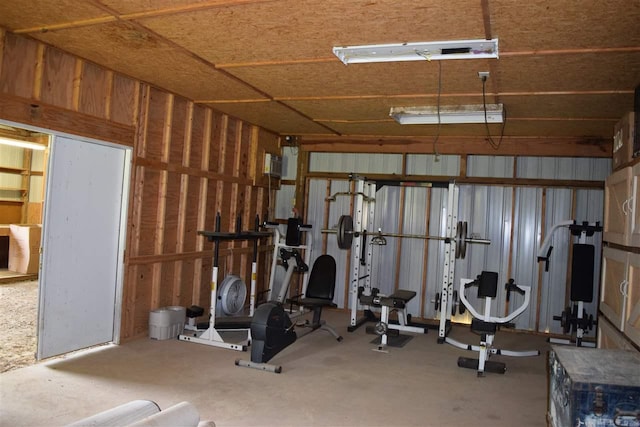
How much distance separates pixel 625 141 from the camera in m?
4.02

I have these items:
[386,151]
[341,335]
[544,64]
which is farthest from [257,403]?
[386,151]

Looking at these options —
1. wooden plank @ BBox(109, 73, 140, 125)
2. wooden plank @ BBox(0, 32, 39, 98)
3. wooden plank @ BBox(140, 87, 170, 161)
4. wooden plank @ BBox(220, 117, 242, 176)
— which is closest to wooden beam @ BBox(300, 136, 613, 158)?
wooden plank @ BBox(220, 117, 242, 176)

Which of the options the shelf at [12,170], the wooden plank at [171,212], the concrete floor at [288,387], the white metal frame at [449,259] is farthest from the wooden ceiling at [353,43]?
the shelf at [12,170]

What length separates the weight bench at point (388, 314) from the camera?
5.60 metres

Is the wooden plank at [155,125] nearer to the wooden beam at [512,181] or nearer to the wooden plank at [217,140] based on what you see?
the wooden plank at [217,140]

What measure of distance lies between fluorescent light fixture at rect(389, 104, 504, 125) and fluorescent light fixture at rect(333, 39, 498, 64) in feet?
5.85

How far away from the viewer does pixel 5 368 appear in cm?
411

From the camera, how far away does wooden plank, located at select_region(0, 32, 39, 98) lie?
3717 millimetres

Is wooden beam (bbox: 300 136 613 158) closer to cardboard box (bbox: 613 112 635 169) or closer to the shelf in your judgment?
cardboard box (bbox: 613 112 635 169)

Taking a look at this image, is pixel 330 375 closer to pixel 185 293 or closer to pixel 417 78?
pixel 185 293

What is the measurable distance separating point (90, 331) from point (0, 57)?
2565mm

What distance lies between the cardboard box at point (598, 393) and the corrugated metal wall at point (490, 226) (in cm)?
403

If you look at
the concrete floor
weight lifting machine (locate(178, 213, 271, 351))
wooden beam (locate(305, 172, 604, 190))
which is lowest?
the concrete floor

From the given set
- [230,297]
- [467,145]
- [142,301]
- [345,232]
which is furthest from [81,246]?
[467,145]
